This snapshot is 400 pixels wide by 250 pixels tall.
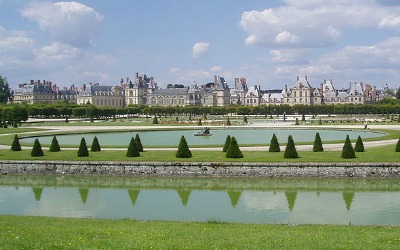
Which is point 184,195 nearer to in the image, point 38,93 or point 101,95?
point 101,95

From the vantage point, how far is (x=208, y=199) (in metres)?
14.5

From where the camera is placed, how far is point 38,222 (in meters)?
10.0

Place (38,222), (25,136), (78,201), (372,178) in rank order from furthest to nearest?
(25,136) → (372,178) → (78,201) → (38,222)

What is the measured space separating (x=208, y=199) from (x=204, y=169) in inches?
145

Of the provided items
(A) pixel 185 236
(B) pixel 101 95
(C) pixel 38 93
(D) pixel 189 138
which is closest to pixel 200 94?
(B) pixel 101 95

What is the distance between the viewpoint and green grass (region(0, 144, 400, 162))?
18828 mm

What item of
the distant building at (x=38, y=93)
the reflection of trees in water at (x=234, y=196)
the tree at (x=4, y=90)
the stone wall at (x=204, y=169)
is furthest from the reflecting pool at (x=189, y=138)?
the distant building at (x=38, y=93)

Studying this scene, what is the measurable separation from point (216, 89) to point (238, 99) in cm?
546

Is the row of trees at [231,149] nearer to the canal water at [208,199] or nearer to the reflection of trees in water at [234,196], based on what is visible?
the canal water at [208,199]

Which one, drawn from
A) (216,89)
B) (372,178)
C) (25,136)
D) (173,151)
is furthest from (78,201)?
(216,89)

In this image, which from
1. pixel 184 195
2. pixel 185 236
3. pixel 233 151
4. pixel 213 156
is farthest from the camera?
pixel 213 156

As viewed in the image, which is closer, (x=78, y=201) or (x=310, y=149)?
(x=78, y=201)

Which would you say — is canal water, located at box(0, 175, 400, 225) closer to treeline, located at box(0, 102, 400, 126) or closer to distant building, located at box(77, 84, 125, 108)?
treeline, located at box(0, 102, 400, 126)

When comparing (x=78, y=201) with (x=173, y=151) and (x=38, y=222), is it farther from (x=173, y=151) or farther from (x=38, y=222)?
(x=173, y=151)
